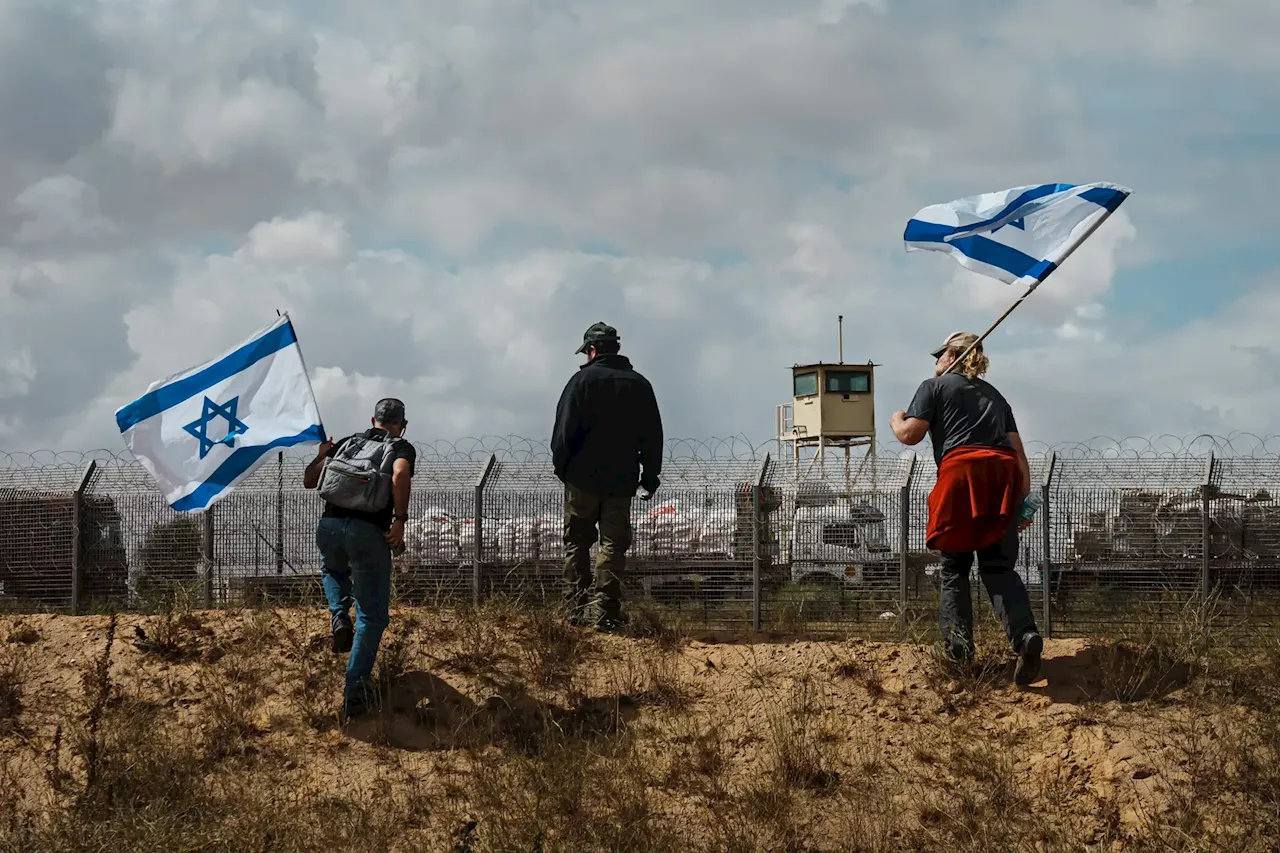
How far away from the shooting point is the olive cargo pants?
964cm

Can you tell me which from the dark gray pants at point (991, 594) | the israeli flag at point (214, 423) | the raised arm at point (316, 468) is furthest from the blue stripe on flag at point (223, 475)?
the dark gray pants at point (991, 594)

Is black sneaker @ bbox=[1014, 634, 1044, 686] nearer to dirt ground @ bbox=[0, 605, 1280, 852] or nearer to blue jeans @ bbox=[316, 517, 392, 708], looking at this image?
dirt ground @ bbox=[0, 605, 1280, 852]

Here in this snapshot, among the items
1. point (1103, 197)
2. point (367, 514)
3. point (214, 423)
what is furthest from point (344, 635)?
point (1103, 197)

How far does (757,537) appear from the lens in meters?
12.7

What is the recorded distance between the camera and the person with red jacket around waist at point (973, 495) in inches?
316

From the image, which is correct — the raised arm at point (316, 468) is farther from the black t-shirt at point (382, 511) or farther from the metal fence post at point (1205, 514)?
the metal fence post at point (1205, 514)

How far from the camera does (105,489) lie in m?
13.8

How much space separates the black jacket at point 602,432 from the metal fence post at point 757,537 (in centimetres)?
315

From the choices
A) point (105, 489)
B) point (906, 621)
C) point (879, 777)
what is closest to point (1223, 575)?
point (906, 621)

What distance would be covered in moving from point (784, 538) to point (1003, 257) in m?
4.76

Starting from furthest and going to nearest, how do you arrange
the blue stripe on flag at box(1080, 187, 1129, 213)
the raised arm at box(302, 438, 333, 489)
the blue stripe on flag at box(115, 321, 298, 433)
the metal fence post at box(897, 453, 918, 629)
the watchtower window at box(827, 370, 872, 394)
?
the watchtower window at box(827, 370, 872, 394), the metal fence post at box(897, 453, 918, 629), the blue stripe on flag at box(115, 321, 298, 433), the blue stripe on flag at box(1080, 187, 1129, 213), the raised arm at box(302, 438, 333, 489)

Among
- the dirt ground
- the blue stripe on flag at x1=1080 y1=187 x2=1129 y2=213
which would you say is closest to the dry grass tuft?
the dirt ground

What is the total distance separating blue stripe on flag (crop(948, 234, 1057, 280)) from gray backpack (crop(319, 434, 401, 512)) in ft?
13.6

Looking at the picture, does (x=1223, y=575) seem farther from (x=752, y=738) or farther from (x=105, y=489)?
(x=105, y=489)
